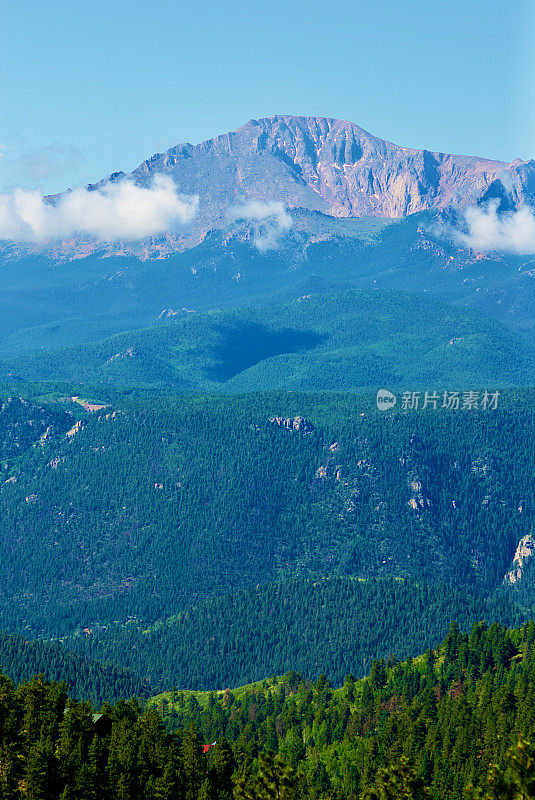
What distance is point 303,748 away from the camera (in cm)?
18138

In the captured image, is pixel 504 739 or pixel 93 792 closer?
pixel 93 792

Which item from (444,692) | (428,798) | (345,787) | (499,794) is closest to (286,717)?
(444,692)

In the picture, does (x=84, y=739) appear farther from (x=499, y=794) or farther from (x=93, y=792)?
(x=499, y=794)

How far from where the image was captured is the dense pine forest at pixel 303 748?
108 meters

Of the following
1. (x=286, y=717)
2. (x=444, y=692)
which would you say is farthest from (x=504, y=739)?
(x=286, y=717)

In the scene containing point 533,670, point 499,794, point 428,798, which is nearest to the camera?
point 499,794

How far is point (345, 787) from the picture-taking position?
161000mm

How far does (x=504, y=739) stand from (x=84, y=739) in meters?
60.3

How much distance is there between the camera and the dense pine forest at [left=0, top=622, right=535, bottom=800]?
10844cm

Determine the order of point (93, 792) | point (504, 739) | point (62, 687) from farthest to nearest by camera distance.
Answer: point (504, 739), point (62, 687), point (93, 792)

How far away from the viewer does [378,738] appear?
17262 cm

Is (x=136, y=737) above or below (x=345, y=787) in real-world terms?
above

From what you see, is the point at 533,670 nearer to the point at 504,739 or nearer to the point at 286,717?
the point at 504,739

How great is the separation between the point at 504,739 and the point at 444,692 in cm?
3432
